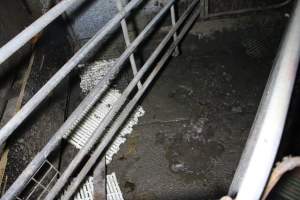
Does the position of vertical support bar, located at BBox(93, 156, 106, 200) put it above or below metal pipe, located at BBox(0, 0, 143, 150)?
below

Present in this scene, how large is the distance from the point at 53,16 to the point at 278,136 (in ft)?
3.77

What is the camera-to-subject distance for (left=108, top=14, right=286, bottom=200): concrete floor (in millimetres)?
2311

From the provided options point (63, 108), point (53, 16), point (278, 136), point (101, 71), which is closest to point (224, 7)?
point (101, 71)

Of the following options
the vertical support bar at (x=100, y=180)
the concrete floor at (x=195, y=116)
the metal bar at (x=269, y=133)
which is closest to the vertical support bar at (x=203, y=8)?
the concrete floor at (x=195, y=116)

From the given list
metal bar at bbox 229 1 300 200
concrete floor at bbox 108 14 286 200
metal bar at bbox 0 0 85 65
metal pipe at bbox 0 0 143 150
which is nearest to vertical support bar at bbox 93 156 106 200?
concrete floor at bbox 108 14 286 200

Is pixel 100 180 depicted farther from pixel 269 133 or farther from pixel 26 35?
pixel 269 133

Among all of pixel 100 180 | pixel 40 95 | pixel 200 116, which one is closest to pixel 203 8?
pixel 200 116

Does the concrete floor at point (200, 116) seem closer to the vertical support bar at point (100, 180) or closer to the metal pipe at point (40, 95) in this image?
the vertical support bar at point (100, 180)

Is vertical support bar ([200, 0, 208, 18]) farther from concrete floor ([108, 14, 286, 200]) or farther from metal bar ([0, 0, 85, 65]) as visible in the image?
metal bar ([0, 0, 85, 65])

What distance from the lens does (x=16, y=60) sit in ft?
8.32

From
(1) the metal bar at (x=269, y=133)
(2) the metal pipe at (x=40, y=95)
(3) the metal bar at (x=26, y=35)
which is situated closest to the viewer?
(1) the metal bar at (x=269, y=133)

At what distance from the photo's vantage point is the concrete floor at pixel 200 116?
7.58 ft

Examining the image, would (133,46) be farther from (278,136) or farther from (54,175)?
(278,136)

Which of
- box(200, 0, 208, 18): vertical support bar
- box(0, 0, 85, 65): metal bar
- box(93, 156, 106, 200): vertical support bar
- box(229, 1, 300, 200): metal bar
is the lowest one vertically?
box(93, 156, 106, 200): vertical support bar
